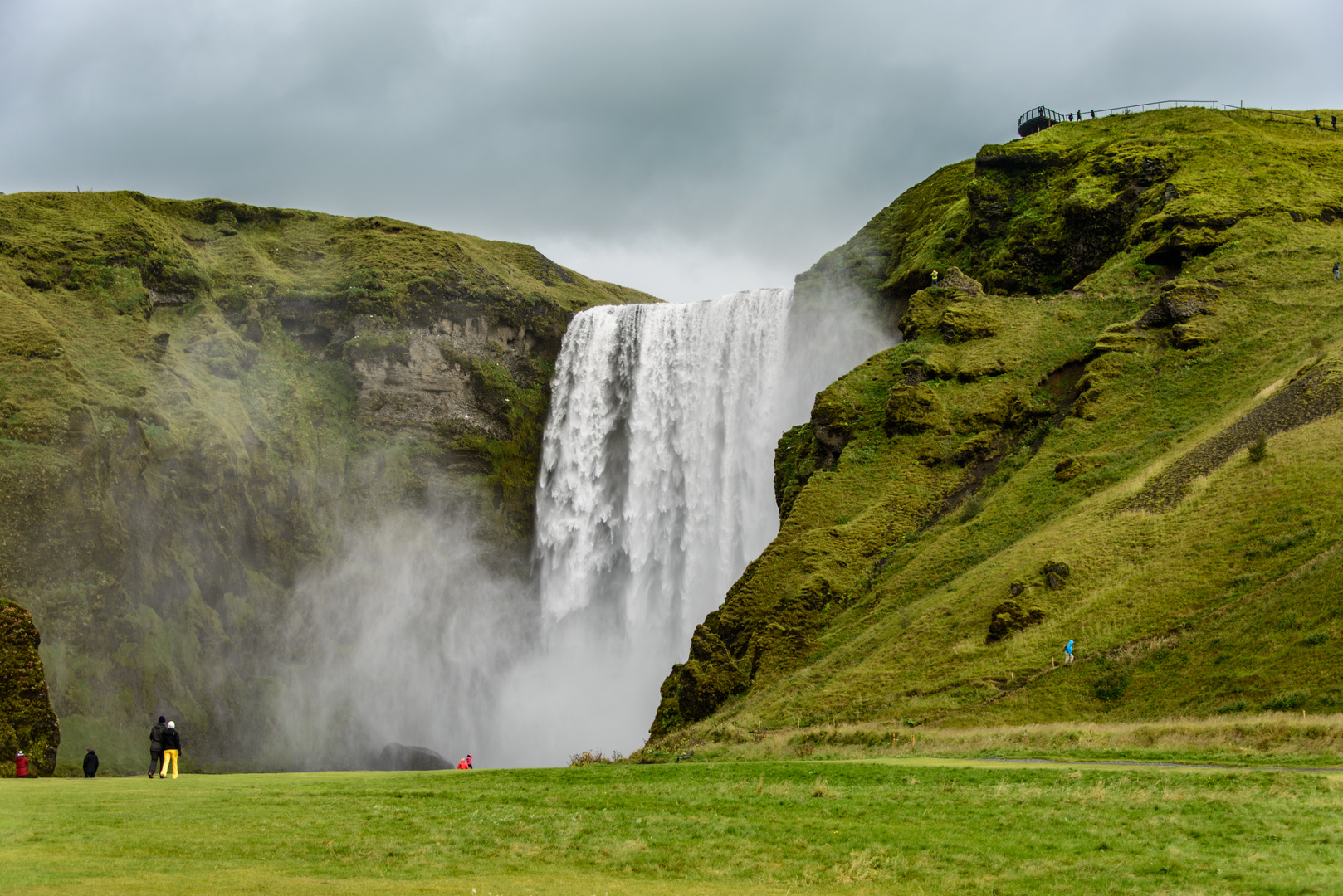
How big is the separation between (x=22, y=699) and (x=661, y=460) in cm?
3866

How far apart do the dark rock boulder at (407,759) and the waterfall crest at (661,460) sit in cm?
1310

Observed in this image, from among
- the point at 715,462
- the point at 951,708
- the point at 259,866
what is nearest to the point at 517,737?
the point at 715,462

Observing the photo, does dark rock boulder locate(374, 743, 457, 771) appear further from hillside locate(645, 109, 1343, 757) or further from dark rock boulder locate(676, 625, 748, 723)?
dark rock boulder locate(676, 625, 748, 723)

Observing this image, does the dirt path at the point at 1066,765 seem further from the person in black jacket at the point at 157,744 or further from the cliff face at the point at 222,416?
the cliff face at the point at 222,416

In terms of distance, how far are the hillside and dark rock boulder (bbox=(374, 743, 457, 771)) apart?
27.2 metres

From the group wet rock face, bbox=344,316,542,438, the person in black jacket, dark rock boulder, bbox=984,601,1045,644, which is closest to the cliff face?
wet rock face, bbox=344,316,542,438

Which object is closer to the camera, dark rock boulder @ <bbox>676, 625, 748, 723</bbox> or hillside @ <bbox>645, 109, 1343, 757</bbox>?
hillside @ <bbox>645, 109, 1343, 757</bbox>

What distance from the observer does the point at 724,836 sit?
51.8ft

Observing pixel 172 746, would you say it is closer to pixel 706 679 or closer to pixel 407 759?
pixel 706 679

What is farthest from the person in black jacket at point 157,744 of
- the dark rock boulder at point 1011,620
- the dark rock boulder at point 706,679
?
the dark rock boulder at point 1011,620

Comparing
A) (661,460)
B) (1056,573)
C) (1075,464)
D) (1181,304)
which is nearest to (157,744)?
(1056,573)

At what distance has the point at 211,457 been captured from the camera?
67.2 meters

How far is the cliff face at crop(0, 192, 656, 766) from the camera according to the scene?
192ft

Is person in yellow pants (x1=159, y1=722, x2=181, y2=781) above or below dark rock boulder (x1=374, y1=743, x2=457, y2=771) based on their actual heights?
above
